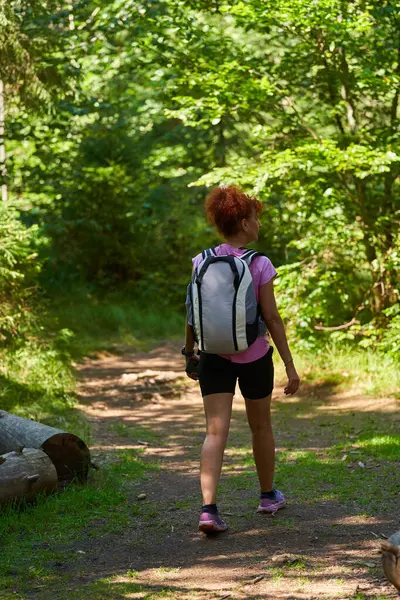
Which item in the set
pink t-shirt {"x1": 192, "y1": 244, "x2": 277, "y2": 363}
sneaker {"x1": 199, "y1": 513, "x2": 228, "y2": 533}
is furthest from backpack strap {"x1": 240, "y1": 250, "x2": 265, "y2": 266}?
sneaker {"x1": 199, "y1": 513, "x2": 228, "y2": 533}

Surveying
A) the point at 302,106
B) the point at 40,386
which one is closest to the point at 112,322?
the point at 302,106

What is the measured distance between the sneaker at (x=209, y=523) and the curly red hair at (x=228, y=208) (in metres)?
1.57

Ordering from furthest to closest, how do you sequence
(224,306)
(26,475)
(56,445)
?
(56,445) < (26,475) < (224,306)

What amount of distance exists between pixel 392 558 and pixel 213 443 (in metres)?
1.41

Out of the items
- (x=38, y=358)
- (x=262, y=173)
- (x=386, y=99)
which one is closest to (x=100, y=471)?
(x=38, y=358)

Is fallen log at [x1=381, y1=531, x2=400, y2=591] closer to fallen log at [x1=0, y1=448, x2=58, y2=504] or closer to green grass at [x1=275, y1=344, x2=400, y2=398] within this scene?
fallen log at [x1=0, y1=448, x2=58, y2=504]

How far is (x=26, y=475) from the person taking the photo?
5.16m

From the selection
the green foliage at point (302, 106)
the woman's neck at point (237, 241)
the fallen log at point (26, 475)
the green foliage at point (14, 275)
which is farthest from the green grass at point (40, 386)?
the woman's neck at point (237, 241)

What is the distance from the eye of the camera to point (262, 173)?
9227 mm

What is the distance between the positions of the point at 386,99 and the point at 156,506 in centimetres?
634

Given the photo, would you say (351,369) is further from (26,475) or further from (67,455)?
(26,475)

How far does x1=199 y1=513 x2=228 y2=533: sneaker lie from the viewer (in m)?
4.43

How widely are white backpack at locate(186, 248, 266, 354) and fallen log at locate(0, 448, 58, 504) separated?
1596 mm

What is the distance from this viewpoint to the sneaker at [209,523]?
174 inches
